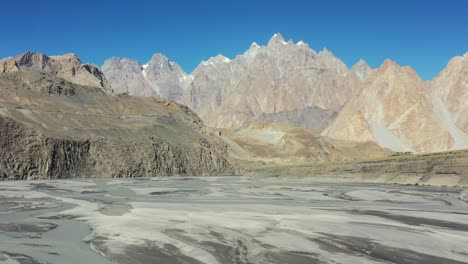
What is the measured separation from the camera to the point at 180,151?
5108 inches

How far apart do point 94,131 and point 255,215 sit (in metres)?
A: 85.1

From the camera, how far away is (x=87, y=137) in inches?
4240

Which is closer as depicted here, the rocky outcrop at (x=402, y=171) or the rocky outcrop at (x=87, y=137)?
the rocky outcrop at (x=402, y=171)

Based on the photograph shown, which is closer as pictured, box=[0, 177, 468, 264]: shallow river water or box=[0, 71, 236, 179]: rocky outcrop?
box=[0, 177, 468, 264]: shallow river water

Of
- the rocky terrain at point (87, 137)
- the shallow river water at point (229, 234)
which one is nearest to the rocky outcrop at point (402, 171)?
the rocky terrain at point (87, 137)

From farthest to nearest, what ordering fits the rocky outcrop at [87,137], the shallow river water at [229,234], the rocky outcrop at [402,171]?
the rocky outcrop at [87,137], the rocky outcrop at [402,171], the shallow river water at [229,234]

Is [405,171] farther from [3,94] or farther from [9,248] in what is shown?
[3,94]

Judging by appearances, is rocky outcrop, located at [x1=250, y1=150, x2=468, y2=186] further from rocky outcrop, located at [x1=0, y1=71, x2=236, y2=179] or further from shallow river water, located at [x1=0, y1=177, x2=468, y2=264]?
shallow river water, located at [x1=0, y1=177, x2=468, y2=264]

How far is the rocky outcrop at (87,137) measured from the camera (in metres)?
92.1

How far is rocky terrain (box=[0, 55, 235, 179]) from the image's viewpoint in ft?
302

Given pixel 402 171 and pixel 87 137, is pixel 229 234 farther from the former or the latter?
pixel 87 137

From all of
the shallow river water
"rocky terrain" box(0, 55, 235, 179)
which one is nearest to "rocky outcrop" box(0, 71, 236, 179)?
"rocky terrain" box(0, 55, 235, 179)

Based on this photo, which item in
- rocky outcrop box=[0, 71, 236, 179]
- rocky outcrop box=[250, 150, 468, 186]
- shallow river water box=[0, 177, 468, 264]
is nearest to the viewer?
shallow river water box=[0, 177, 468, 264]

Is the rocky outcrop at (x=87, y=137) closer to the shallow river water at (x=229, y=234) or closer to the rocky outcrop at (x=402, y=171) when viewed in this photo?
the rocky outcrop at (x=402, y=171)
